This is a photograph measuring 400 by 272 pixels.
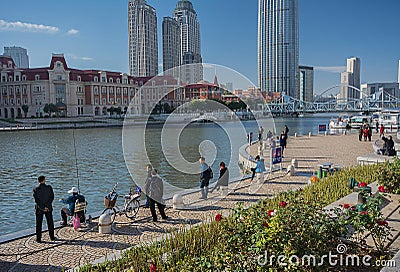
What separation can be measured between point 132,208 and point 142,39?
141 meters

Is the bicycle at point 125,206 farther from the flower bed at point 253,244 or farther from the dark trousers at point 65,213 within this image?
the flower bed at point 253,244

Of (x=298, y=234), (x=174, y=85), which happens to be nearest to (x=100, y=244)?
(x=298, y=234)

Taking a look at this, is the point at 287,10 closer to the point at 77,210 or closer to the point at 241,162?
the point at 241,162

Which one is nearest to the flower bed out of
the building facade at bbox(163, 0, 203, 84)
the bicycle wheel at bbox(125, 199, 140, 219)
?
the bicycle wheel at bbox(125, 199, 140, 219)

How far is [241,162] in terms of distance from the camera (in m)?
22.8

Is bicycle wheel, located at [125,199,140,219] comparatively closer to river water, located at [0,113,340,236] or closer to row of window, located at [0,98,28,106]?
river water, located at [0,113,340,236]

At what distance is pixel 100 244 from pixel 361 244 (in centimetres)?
514

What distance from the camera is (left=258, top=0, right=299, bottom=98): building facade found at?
343ft

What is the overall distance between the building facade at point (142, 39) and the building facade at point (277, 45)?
44037 millimetres

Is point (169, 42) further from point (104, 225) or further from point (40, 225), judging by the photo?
point (40, 225)

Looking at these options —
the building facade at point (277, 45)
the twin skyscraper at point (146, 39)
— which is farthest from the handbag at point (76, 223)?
the twin skyscraper at point (146, 39)

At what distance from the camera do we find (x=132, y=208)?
979 centimetres

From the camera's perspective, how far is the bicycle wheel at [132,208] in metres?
9.38

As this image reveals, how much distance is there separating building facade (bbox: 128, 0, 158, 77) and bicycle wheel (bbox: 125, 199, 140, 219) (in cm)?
13517
